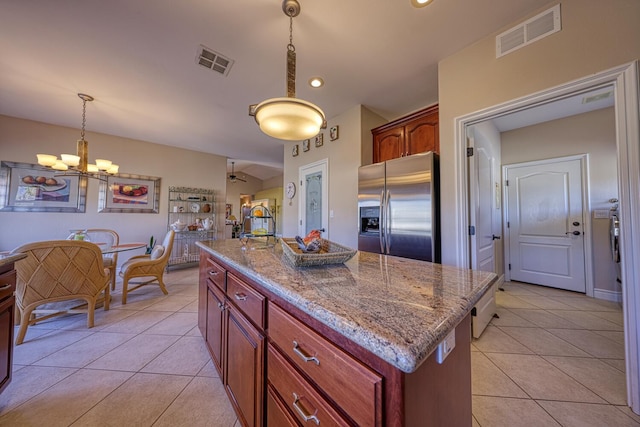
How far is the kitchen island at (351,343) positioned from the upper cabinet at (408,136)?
1.99m

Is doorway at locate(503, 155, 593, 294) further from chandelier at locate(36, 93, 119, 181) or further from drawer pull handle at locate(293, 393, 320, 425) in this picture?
chandelier at locate(36, 93, 119, 181)

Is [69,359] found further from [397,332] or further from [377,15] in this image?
[377,15]

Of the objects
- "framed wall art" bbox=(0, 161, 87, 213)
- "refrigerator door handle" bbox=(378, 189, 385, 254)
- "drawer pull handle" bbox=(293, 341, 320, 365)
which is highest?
"framed wall art" bbox=(0, 161, 87, 213)

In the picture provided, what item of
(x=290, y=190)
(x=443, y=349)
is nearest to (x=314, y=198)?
(x=290, y=190)

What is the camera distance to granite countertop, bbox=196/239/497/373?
474 mm

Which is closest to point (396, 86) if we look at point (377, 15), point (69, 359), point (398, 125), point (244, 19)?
point (398, 125)

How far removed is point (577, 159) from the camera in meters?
3.37

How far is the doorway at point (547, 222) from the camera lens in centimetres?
338

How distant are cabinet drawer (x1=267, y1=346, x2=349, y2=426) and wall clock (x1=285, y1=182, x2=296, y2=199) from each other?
3.80 metres

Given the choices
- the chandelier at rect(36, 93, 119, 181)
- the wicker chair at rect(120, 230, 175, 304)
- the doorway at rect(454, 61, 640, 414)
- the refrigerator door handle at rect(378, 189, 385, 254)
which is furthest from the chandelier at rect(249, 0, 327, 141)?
the chandelier at rect(36, 93, 119, 181)

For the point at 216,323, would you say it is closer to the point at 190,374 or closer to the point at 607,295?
the point at 190,374

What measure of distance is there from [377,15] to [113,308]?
418cm

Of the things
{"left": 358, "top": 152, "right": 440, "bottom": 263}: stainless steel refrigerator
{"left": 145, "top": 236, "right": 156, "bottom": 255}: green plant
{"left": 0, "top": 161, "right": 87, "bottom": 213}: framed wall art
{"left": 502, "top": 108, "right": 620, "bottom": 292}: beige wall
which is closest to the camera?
{"left": 358, "top": 152, "right": 440, "bottom": 263}: stainless steel refrigerator

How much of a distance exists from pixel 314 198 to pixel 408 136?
1825 millimetres
